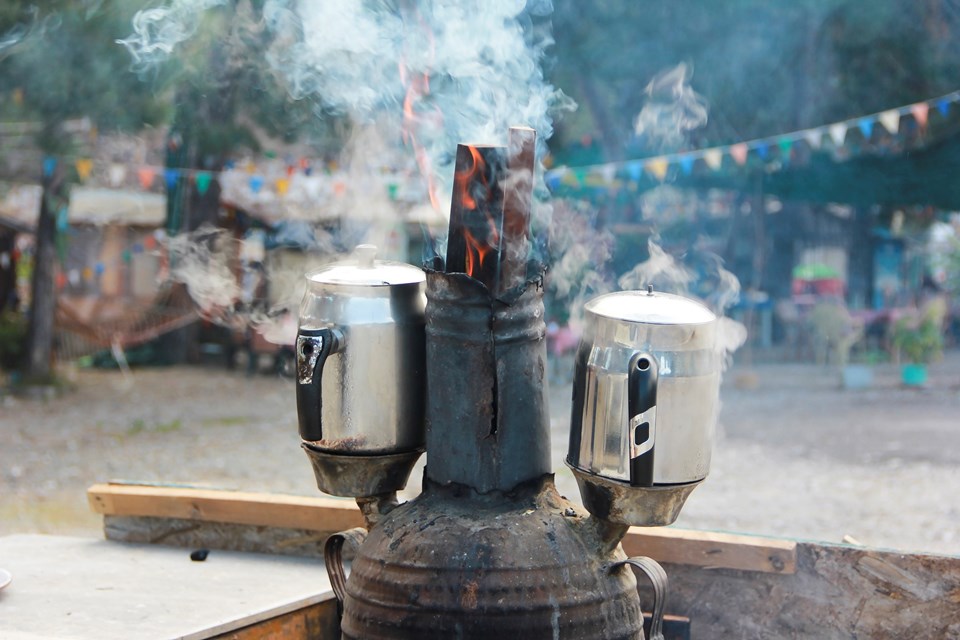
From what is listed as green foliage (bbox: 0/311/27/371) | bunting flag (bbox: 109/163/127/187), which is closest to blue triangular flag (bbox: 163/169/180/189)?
green foliage (bbox: 0/311/27/371)

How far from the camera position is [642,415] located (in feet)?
7.47

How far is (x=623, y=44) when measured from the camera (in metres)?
14.4

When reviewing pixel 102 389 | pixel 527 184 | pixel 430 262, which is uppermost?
pixel 527 184

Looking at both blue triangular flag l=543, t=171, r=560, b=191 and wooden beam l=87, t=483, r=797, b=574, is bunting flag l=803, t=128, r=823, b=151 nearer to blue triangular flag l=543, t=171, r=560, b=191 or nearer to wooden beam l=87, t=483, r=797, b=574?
blue triangular flag l=543, t=171, r=560, b=191

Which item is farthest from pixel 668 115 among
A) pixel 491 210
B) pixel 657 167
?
pixel 491 210

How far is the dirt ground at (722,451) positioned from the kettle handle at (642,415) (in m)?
3.93

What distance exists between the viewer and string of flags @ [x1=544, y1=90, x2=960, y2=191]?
35.1 ft

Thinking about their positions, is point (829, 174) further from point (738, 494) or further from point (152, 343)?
point (152, 343)

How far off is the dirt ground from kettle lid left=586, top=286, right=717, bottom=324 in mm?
3872

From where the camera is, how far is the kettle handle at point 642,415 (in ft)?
7.43

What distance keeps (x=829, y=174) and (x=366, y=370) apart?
1210cm

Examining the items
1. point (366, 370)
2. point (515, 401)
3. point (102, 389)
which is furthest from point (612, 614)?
point (102, 389)

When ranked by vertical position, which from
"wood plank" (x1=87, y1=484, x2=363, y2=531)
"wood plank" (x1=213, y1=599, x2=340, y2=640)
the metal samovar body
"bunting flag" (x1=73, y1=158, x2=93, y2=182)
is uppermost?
"bunting flag" (x1=73, y1=158, x2=93, y2=182)

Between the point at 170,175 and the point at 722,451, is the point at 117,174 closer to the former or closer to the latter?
the point at 170,175
